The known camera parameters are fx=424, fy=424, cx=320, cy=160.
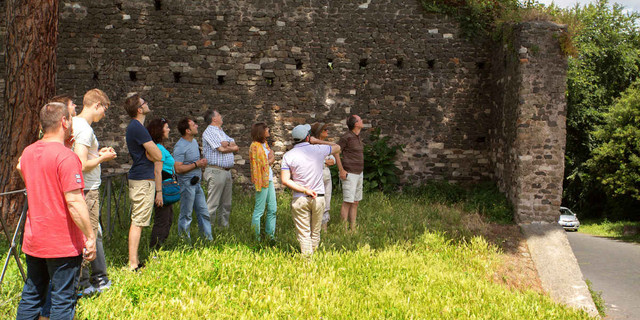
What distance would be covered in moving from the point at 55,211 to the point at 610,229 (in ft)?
68.8

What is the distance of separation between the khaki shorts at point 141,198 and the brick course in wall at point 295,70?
4.93m

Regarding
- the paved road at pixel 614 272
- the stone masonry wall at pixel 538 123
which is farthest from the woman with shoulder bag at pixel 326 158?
the paved road at pixel 614 272

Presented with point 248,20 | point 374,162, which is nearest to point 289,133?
point 374,162

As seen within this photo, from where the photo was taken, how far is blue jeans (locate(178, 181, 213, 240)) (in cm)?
521

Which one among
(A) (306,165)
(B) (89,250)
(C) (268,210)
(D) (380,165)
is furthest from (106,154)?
(D) (380,165)

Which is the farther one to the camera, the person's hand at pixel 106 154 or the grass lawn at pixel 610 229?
the grass lawn at pixel 610 229

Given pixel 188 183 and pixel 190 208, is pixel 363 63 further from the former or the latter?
pixel 190 208

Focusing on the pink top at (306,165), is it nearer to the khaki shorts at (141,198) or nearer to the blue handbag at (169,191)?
the blue handbag at (169,191)

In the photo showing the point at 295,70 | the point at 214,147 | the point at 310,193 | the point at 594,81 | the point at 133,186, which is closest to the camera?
the point at 133,186

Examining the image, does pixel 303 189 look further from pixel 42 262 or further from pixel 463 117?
pixel 463 117

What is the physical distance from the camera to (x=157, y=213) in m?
4.74

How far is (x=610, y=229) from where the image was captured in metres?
18.1

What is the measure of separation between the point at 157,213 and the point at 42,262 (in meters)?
1.76

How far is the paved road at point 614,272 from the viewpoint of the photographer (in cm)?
642
